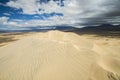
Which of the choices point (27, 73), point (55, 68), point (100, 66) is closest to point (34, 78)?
point (27, 73)

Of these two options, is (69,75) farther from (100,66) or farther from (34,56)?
(34,56)

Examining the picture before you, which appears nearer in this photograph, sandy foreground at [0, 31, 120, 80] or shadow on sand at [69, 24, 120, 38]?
sandy foreground at [0, 31, 120, 80]

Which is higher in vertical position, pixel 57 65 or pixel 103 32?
pixel 57 65

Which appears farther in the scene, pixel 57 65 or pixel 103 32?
pixel 103 32

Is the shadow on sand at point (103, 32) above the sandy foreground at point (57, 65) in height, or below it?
below

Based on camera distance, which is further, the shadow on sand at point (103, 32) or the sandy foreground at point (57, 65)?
the shadow on sand at point (103, 32)

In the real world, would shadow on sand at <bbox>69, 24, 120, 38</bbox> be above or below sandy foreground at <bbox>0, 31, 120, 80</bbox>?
below

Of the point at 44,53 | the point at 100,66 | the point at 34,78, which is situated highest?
the point at 44,53

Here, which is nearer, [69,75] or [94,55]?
[69,75]

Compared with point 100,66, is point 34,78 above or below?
below

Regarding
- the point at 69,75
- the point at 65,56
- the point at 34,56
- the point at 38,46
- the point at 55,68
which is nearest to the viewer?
the point at 69,75

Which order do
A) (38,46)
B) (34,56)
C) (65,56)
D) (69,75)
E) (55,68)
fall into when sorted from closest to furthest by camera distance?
(69,75) < (55,68) < (65,56) < (34,56) < (38,46)
